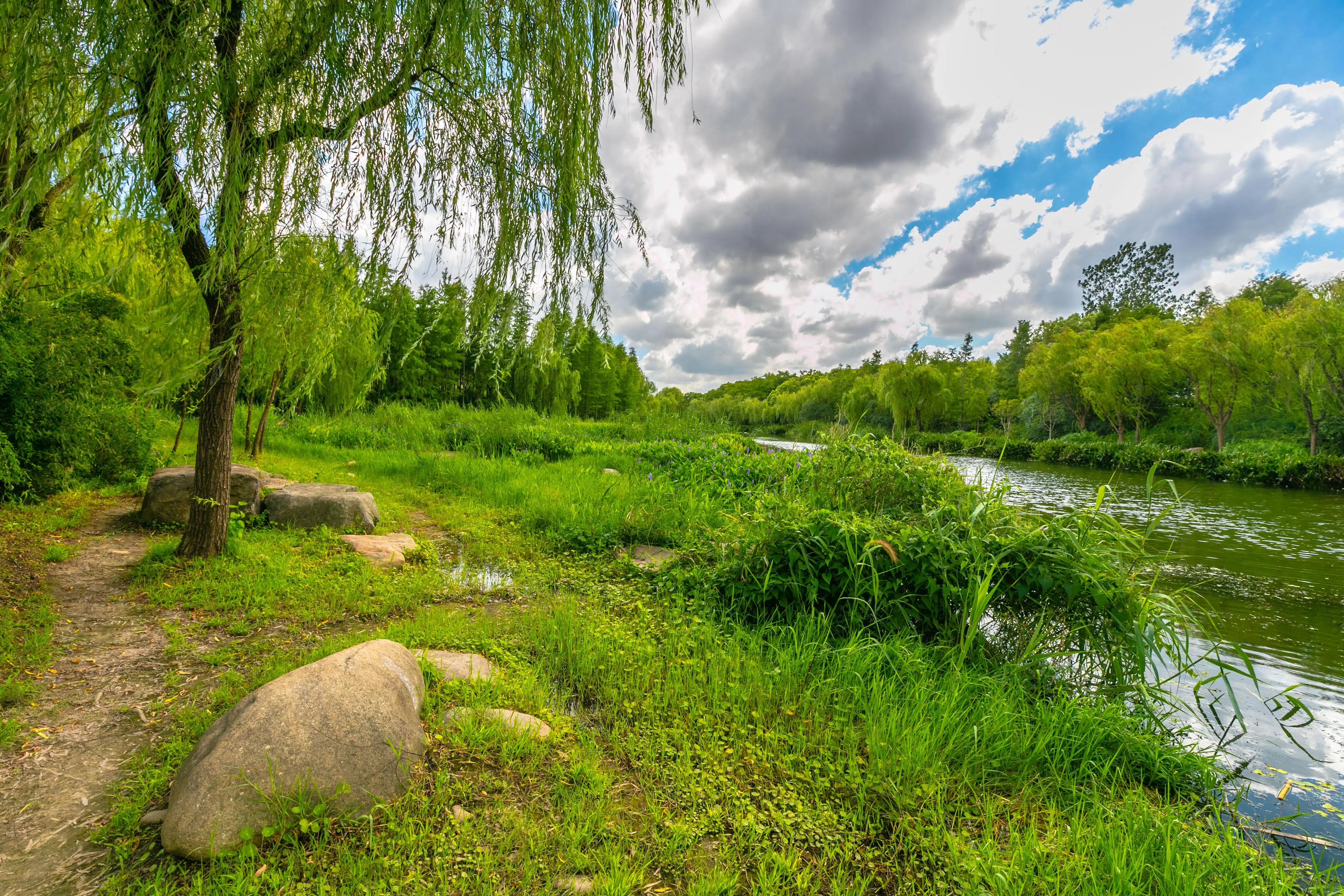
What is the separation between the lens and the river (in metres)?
2.86

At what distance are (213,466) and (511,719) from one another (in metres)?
3.66

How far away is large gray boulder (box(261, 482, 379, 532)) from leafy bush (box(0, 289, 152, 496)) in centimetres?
201

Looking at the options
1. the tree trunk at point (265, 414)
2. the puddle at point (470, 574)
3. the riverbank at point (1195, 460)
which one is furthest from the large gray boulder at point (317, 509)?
the riverbank at point (1195, 460)

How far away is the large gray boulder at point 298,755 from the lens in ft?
5.65

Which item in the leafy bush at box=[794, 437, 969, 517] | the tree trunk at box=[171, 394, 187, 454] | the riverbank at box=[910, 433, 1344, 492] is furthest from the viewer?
the riverbank at box=[910, 433, 1344, 492]

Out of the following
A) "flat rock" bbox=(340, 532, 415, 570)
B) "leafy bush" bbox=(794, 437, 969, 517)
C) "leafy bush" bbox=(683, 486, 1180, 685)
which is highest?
"leafy bush" bbox=(794, 437, 969, 517)

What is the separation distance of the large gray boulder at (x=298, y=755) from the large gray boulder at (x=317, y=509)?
4.03 meters

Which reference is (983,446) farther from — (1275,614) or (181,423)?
Result: (181,423)

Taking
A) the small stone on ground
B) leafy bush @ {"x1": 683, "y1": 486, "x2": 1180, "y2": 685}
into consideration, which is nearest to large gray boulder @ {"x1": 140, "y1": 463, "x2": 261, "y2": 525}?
leafy bush @ {"x1": 683, "y1": 486, "x2": 1180, "y2": 685}

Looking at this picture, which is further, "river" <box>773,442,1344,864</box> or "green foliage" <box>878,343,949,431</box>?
"green foliage" <box>878,343,949,431</box>

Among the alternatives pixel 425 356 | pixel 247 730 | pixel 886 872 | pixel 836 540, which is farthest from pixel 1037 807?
pixel 425 356

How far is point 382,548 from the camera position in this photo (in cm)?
511

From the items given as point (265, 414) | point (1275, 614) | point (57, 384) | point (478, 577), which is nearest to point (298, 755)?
point (478, 577)

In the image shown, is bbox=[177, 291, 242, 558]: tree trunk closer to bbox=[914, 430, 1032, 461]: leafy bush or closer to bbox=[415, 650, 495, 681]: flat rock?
bbox=[415, 650, 495, 681]: flat rock
